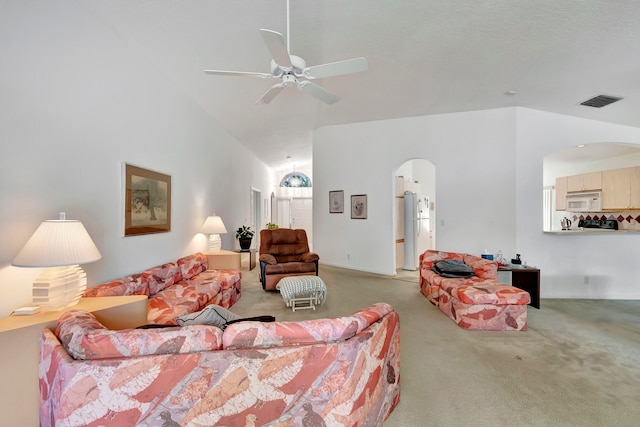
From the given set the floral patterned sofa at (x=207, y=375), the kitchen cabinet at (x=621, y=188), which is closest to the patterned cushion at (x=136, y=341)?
the floral patterned sofa at (x=207, y=375)

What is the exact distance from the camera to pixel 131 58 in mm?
2852

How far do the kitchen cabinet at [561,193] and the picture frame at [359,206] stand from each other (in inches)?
203

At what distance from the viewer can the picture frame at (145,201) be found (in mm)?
2898

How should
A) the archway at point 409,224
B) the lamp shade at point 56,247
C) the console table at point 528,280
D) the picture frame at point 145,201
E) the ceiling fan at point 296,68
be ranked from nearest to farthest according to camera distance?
the lamp shade at point 56,247 → the ceiling fan at point 296,68 → the picture frame at point 145,201 → the console table at point 528,280 → the archway at point 409,224

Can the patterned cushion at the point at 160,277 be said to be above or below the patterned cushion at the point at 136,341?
below

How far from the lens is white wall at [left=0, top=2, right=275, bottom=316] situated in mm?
1808

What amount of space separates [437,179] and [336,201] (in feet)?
7.27

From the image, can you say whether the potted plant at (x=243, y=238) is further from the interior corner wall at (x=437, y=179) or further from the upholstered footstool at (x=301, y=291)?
the upholstered footstool at (x=301, y=291)

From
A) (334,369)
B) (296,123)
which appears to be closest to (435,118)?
(296,123)

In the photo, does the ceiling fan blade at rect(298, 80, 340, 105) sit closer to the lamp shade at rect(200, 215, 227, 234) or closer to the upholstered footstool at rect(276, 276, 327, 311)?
the upholstered footstool at rect(276, 276, 327, 311)

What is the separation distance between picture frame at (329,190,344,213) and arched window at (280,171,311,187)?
16.2ft

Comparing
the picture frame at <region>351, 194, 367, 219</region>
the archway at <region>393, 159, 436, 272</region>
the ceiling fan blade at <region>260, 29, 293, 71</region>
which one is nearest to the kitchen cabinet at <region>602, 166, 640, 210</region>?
the archway at <region>393, 159, 436, 272</region>

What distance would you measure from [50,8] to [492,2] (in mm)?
3382

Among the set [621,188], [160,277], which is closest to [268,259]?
[160,277]
